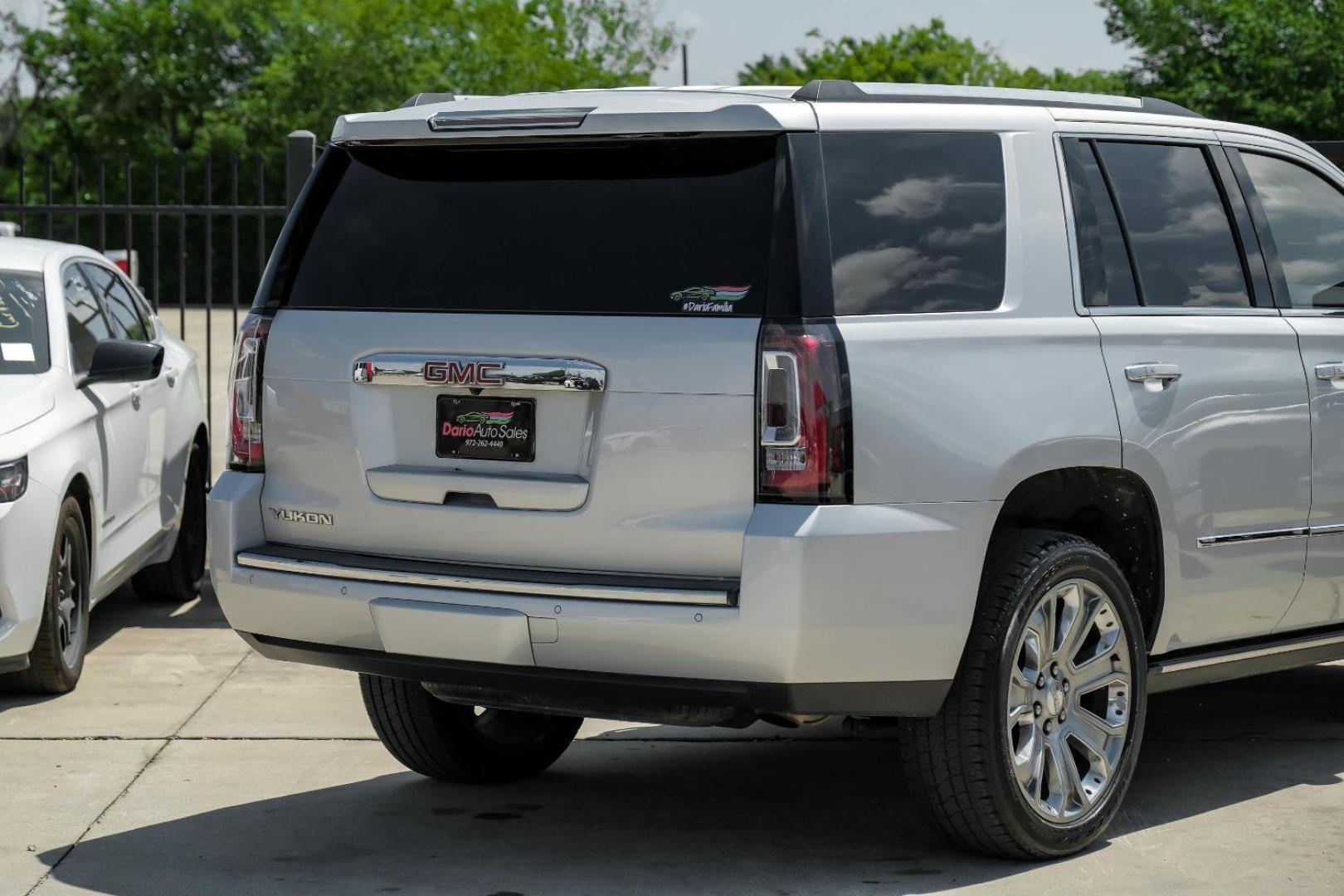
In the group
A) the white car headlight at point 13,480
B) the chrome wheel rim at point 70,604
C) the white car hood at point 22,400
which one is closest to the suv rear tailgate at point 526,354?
the white car headlight at point 13,480

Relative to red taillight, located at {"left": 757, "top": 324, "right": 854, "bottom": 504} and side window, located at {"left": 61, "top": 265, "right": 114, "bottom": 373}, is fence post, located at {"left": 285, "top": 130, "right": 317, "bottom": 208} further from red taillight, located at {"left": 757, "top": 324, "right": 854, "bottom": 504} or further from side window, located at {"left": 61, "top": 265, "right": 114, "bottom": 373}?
red taillight, located at {"left": 757, "top": 324, "right": 854, "bottom": 504}

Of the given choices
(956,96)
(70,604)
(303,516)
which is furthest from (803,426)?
(70,604)

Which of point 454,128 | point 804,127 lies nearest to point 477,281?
point 454,128

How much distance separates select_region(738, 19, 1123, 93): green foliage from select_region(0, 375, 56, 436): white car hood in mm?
69306

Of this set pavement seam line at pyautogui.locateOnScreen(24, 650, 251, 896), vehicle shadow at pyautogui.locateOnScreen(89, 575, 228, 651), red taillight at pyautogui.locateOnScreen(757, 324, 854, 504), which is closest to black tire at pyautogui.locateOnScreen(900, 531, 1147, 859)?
red taillight at pyautogui.locateOnScreen(757, 324, 854, 504)

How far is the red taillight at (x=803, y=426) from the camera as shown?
443cm

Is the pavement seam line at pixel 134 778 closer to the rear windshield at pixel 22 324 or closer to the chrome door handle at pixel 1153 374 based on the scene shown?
the rear windshield at pixel 22 324

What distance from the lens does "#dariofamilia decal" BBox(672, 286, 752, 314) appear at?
4.57 m

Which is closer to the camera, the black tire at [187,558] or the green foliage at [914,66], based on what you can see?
the black tire at [187,558]

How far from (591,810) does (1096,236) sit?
2.15 m

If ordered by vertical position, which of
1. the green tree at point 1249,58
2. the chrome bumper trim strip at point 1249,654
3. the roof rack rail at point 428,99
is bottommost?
the chrome bumper trim strip at point 1249,654

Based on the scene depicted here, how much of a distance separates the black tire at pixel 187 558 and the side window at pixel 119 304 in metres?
0.66

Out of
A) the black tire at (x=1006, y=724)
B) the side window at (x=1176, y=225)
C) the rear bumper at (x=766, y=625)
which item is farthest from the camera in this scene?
the side window at (x=1176, y=225)

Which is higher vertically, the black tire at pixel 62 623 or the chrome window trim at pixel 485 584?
the chrome window trim at pixel 485 584
